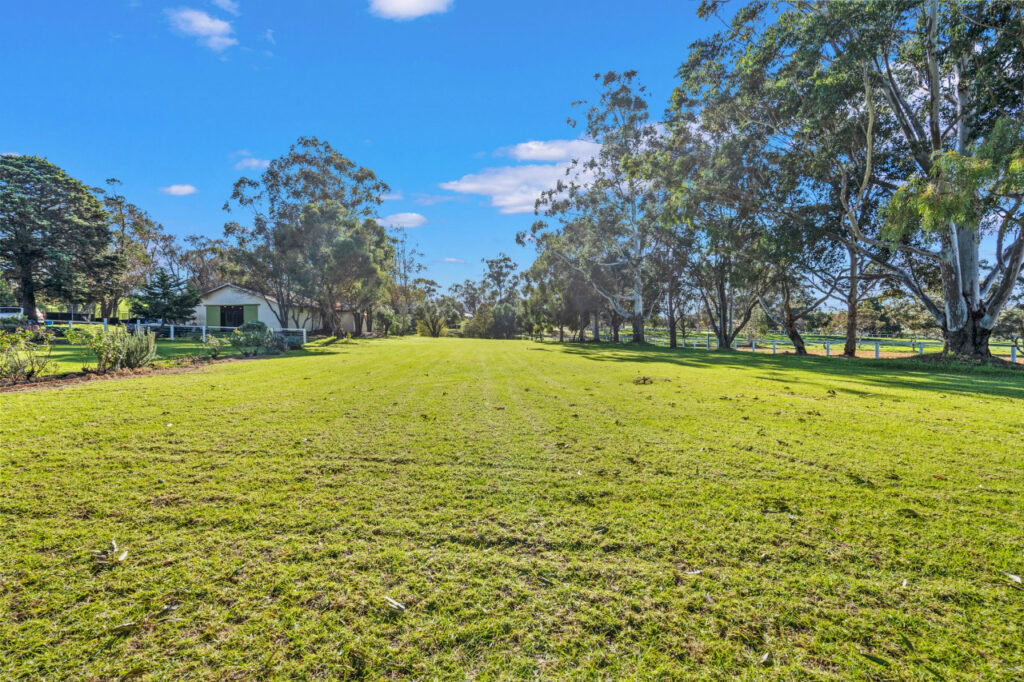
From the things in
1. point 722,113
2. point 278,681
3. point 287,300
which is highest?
point 722,113

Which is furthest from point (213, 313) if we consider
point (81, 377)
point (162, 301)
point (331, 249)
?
point (81, 377)

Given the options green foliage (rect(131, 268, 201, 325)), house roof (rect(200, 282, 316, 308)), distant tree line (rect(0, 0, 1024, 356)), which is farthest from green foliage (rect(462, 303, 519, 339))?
green foliage (rect(131, 268, 201, 325))

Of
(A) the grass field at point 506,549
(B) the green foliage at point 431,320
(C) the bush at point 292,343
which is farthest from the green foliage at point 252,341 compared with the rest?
(B) the green foliage at point 431,320

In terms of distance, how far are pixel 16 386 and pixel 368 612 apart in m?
9.70

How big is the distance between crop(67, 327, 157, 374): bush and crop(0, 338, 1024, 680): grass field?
4.24m

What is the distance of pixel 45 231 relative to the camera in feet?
96.6

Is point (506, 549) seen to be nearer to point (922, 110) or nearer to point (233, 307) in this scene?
point (922, 110)

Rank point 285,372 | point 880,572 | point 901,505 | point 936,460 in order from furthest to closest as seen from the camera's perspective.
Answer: point 285,372 → point 936,460 → point 901,505 → point 880,572

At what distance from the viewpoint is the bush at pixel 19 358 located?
734 cm

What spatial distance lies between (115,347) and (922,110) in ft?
91.4

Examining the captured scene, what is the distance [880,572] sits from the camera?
234 centimetres

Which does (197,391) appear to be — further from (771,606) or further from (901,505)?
(901,505)

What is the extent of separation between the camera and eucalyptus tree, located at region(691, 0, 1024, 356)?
1036cm

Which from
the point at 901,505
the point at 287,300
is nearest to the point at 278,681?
the point at 901,505
